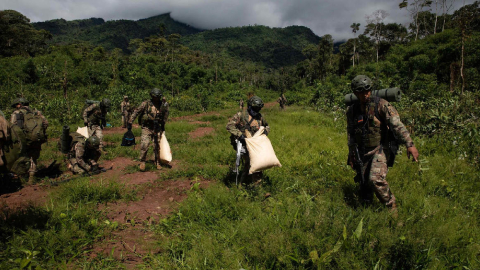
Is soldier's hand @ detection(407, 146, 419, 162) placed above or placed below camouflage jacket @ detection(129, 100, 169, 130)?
below

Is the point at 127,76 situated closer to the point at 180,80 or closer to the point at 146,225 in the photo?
the point at 180,80

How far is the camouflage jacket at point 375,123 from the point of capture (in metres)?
3.12

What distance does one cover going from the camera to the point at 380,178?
323 cm

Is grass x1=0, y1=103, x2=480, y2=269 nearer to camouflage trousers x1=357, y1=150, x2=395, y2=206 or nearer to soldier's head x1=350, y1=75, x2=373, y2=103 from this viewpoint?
camouflage trousers x1=357, y1=150, x2=395, y2=206

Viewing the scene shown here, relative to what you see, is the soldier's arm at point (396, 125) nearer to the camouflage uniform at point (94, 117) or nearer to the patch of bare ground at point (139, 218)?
the patch of bare ground at point (139, 218)

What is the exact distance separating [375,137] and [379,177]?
20.4 inches

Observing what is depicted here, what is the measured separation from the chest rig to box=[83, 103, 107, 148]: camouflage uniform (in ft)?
21.7

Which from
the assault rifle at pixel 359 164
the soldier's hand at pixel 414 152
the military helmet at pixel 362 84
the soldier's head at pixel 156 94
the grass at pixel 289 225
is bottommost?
the grass at pixel 289 225

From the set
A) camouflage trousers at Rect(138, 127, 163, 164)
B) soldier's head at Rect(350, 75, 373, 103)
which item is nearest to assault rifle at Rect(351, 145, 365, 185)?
soldier's head at Rect(350, 75, 373, 103)

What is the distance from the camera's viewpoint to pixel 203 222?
3.57 m

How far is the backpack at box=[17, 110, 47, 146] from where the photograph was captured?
214 inches

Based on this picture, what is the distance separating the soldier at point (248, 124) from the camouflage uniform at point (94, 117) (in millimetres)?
4563

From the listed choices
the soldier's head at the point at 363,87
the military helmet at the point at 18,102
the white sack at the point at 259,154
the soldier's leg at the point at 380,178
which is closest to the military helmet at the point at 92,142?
the military helmet at the point at 18,102

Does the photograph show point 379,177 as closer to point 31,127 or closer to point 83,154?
point 83,154
